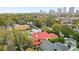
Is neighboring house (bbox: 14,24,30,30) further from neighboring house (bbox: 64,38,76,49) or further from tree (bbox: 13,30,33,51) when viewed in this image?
neighboring house (bbox: 64,38,76,49)

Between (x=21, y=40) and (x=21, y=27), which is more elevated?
(x=21, y=27)

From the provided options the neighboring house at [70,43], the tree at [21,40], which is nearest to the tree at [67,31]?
the neighboring house at [70,43]

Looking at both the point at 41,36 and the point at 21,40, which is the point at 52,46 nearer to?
the point at 41,36

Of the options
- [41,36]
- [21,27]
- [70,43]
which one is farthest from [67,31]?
[21,27]

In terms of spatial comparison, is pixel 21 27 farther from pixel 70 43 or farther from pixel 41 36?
pixel 70 43

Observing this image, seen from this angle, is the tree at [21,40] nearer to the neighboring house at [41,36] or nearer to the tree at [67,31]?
the neighboring house at [41,36]

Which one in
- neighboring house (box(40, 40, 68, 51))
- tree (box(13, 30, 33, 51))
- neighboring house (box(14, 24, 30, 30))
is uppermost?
neighboring house (box(14, 24, 30, 30))

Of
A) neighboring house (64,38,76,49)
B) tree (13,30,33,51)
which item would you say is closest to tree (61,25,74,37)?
neighboring house (64,38,76,49)
